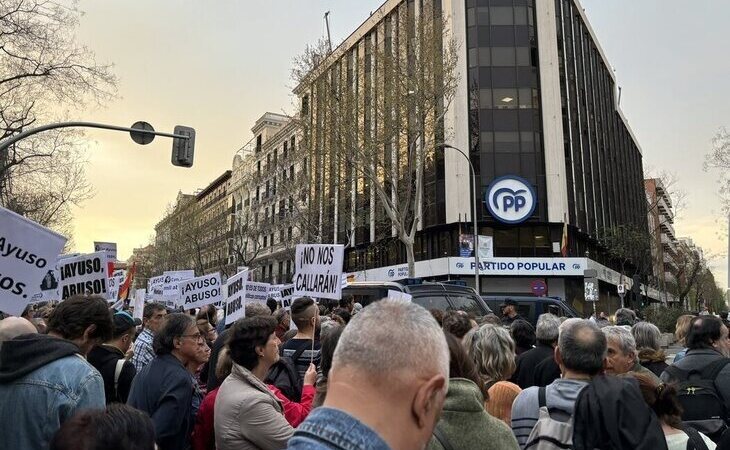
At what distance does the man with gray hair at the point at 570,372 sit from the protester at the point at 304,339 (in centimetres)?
244

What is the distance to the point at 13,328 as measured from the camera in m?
3.08

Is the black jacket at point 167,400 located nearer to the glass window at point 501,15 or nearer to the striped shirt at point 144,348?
the striped shirt at point 144,348

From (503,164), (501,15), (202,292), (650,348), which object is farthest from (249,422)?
(501,15)

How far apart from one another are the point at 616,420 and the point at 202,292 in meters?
8.12

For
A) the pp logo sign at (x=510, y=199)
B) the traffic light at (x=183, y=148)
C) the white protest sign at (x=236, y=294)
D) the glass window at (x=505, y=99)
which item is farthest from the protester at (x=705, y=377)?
the glass window at (x=505, y=99)

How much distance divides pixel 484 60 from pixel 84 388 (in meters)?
39.4

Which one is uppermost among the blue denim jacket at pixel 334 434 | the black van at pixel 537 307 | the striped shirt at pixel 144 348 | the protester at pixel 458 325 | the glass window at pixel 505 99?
the glass window at pixel 505 99

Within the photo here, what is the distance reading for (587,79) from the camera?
4844 centimetres

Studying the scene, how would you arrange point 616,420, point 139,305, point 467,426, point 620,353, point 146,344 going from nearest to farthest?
point 467,426 → point 616,420 → point 620,353 → point 146,344 → point 139,305

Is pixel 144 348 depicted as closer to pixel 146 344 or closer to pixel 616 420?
pixel 146 344

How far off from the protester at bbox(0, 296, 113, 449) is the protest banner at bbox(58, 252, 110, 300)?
4.84 metres

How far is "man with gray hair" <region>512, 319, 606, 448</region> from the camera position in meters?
3.04

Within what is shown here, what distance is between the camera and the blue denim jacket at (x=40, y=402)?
8.46ft

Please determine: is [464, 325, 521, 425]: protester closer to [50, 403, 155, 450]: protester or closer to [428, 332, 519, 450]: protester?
[428, 332, 519, 450]: protester
